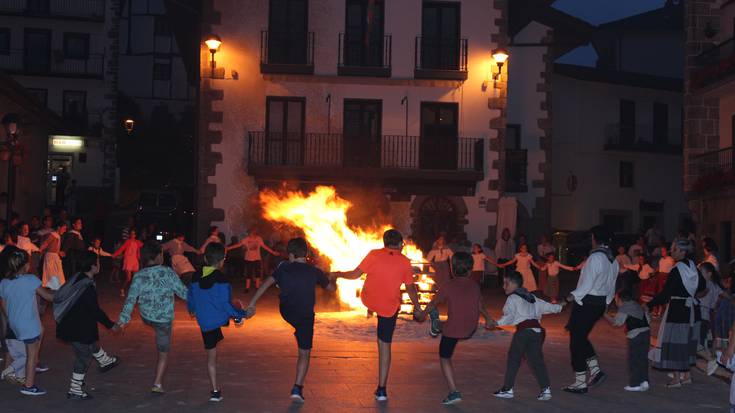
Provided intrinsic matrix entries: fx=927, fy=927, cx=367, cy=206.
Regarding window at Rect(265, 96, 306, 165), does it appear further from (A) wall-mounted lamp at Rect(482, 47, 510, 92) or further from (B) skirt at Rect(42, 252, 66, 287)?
(B) skirt at Rect(42, 252, 66, 287)

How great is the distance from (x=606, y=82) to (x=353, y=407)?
34266 mm

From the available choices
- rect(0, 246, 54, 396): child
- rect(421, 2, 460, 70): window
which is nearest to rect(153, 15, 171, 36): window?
rect(421, 2, 460, 70): window

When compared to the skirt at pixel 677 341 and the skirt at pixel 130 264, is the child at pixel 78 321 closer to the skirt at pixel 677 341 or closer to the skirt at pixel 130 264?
the skirt at pixel 677 341

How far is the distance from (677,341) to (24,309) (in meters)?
7.34

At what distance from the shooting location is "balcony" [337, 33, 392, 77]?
96.3 feet

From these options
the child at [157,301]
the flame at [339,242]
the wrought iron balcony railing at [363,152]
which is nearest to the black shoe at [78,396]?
the child at [157,301]

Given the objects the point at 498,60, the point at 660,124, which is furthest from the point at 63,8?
the point at 660,124

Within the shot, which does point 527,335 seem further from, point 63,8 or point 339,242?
point 63,8

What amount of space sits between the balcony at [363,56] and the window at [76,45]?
26.4m

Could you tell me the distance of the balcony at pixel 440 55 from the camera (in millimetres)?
29766

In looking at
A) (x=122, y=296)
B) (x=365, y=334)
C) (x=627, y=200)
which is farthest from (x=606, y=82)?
(x=365, y=334)

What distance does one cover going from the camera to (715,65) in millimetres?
25109

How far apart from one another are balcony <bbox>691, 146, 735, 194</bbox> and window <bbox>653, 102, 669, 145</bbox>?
16039 mm

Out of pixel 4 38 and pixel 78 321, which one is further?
pixel 4 38
